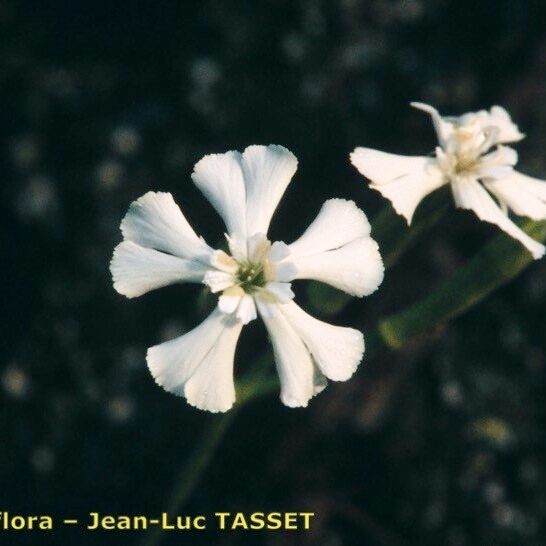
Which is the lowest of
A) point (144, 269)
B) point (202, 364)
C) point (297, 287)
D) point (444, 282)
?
point (202, 364)

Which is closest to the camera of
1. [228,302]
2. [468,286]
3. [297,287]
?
[228,302]

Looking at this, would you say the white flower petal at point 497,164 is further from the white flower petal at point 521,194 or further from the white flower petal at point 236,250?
the white flower petal at point 236,250

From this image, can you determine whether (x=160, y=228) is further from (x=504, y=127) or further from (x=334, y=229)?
(x=504, y=127)

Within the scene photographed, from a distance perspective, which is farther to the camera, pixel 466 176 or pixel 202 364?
pixel 466 176

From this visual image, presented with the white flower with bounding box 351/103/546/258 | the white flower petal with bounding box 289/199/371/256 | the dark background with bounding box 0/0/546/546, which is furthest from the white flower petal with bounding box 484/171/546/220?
the dark background with bounding box 0/0/546/546

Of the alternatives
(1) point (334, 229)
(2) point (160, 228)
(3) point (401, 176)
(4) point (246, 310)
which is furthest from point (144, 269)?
(3) point (401, 176)

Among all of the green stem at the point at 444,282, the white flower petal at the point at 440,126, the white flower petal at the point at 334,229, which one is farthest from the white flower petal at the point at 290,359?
the white flower petal at the point at 440,126
